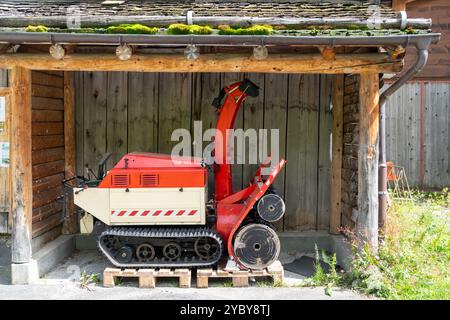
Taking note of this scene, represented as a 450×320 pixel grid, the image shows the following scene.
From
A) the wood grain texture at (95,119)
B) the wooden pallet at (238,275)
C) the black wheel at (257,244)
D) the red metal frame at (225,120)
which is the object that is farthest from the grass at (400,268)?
the wood grain texture at (95,119)

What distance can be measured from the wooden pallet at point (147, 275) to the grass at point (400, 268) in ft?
5.03

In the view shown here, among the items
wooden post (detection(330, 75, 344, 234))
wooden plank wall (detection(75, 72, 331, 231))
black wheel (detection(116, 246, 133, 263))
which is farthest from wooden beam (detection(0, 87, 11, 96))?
wooden post (detection(330, 75, 344, 234))

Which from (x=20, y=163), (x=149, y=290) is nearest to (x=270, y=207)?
(x=149, y=290)

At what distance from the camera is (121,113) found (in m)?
7.66

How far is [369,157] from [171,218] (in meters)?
2.54

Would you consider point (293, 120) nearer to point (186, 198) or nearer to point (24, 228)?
point (186, 198)

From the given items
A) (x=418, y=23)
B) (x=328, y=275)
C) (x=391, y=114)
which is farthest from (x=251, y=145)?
(x=391, y=114)

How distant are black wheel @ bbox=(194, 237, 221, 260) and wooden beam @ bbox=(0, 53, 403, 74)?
2.10 metres

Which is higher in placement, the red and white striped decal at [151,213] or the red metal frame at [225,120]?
the red metal frame at [225,120]

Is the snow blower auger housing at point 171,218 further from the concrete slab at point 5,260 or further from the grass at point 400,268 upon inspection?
the concrete slab at point 5,260

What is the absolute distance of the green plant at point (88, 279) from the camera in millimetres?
5852

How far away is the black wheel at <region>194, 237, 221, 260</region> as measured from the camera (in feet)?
19.6

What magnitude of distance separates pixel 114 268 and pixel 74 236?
1.77 m

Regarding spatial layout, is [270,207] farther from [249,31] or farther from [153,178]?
[249,31]
